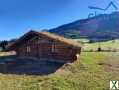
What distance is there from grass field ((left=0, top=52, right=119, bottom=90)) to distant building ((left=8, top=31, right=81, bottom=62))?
3.61 metres

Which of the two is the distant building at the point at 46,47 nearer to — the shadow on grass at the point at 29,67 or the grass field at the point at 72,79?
the shadow on grass at the point at 29,67

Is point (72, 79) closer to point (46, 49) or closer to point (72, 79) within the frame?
point (72, 79)

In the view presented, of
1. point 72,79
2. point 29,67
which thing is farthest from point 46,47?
point 72,79

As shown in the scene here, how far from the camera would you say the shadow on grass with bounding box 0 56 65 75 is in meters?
33.2

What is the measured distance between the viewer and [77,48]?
36.7 metres

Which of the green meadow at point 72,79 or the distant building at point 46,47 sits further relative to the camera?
the distant building at point 46,47

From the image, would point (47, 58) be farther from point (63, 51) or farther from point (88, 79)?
point (88, 79)

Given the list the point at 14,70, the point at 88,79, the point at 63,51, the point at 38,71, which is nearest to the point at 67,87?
the point at 88,79

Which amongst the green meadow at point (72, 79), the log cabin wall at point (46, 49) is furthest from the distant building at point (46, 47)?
the green meadow at point (72, 79)

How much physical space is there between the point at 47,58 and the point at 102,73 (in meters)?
12.2

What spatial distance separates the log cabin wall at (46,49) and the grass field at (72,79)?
3.83 metres

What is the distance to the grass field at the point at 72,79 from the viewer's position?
24219 mm

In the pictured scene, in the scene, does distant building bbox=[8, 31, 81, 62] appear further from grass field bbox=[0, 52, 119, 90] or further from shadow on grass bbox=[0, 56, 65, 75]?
grass field bbox=[0, 52, 119, 90]

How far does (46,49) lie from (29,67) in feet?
19.0
